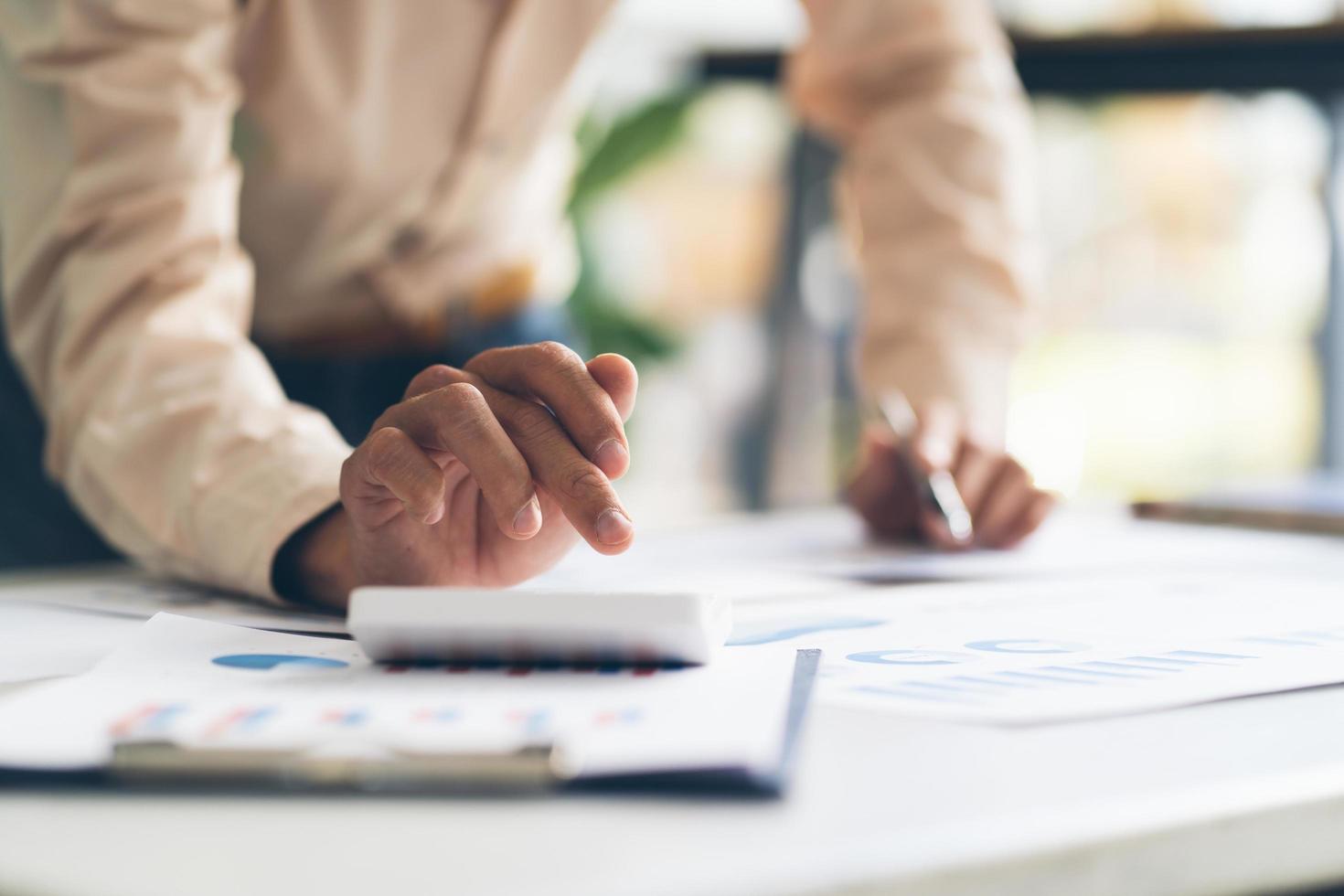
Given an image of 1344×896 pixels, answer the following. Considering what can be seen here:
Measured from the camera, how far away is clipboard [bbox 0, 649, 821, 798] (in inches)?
11.8

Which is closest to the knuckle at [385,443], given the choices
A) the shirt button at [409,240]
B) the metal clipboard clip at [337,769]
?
the metal clipboard clip at [337,769]

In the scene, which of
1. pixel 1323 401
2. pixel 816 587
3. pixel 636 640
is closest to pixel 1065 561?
pixel 816 587

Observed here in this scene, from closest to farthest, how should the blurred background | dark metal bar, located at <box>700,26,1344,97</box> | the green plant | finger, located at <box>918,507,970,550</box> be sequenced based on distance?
1. finger, located at <box>918,507,970,550</box>
2. dark metal bar, located at <box>700,26,1344,97</box>
3. the blurred background
4. the green plant

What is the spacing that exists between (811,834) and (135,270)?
0.71 m

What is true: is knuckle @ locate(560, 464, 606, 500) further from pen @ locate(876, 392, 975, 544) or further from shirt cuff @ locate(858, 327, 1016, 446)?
shirt cuff @ locate(858, 327, 1016, 446)

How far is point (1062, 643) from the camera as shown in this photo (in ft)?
1.72

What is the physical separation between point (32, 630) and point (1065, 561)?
0.65m

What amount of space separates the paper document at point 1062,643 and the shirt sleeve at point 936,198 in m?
0.50

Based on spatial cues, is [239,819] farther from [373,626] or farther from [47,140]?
[47,140]

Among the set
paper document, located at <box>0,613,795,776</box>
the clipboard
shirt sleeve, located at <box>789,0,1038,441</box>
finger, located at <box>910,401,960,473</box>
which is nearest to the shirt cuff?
shirt sleeve, located at <box>789,0,1038,441</box>

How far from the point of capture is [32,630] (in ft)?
1.91

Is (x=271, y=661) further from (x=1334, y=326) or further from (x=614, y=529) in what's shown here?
(x=1334, y=326)

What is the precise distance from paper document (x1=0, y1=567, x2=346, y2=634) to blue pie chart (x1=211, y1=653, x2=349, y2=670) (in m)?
0.09

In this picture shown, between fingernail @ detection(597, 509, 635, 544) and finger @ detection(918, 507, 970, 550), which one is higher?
fingernail @ detection(597, 509, 635, 544)
